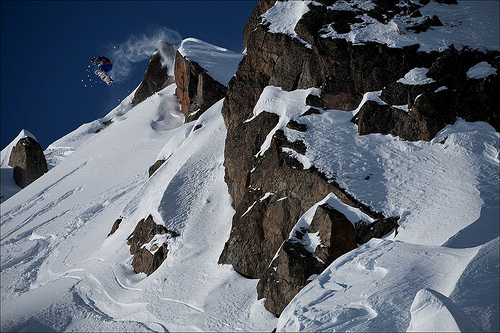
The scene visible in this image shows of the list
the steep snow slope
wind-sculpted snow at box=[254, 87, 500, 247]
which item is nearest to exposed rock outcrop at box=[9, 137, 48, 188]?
the steep snow slope

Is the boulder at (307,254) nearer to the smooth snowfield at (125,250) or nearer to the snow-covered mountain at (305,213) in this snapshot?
the snow-covered mountain at (305,213)

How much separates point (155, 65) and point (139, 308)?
36.7 metres

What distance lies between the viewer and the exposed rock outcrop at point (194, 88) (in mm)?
30734

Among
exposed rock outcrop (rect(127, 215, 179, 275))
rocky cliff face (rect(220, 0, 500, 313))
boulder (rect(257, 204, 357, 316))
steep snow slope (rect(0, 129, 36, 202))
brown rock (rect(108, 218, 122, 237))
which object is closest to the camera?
boulder (rect(257, 204, 357, 316))

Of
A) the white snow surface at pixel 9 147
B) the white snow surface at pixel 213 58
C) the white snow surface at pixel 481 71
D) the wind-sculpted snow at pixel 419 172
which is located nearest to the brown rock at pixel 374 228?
the wind-sculpted snow at pixel 419 172

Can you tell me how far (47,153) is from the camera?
45500 millimetres

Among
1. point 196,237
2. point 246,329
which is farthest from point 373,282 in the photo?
point 196,237

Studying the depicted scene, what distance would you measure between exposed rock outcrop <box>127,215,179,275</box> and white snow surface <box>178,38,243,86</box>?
15.1 m

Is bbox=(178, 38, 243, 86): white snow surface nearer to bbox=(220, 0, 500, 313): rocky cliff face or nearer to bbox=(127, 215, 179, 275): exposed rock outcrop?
bbox=(220, 0, 500, 313): rocky cliff face

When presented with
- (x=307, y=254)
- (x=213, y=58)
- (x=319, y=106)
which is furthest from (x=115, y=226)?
(x=213, y=58)

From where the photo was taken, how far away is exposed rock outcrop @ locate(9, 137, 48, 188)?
135 ft

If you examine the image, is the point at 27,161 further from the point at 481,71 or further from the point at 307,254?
the point at 481,71

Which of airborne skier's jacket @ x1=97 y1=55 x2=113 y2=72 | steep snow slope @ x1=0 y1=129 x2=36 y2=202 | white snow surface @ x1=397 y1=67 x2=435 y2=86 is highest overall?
airborne skier's jacket @ x1=97 y1=55 x2=113 y2=72

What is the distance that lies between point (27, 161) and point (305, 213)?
36567 millimetres
